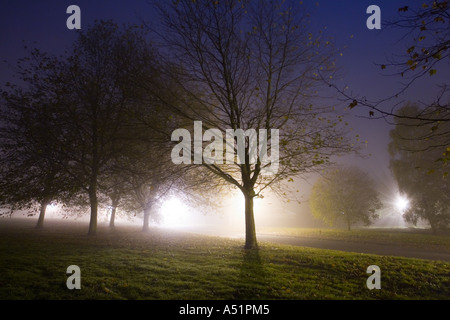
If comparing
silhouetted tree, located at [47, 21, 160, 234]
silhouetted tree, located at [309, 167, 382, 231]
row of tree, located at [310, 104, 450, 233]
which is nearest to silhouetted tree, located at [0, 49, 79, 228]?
silhouetted tree, located at [47, 21, 160, 234]

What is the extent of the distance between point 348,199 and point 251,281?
33277mm

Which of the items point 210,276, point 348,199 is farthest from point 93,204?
point 348,199

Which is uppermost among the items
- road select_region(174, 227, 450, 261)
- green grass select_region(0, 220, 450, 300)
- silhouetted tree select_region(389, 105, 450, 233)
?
silhouetted tree select_region(389, 105, 450, 233)

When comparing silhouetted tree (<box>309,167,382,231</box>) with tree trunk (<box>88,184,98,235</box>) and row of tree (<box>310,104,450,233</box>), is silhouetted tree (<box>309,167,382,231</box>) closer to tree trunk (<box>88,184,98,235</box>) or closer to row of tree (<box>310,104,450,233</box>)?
row of tree (<box>310,104,450,233</box>)

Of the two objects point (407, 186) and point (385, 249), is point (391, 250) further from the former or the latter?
point (407, 186)

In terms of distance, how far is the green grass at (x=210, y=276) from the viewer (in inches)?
229

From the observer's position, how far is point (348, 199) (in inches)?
1385

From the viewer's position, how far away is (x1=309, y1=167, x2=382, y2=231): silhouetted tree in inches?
1371

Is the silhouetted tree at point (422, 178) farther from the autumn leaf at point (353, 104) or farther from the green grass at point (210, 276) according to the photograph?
the autumn leaf at point (353, 104)

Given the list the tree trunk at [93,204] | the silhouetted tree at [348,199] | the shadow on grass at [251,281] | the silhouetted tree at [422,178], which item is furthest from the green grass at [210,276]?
the silhouetted tree at [348,199]

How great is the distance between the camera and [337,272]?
7891 mm
